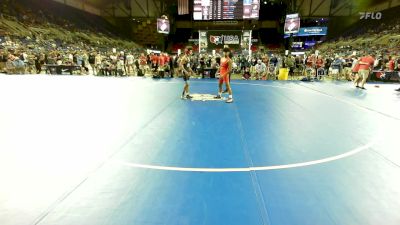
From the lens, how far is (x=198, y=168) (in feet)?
13.3

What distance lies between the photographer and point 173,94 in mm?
11320

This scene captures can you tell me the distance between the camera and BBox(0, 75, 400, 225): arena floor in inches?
117

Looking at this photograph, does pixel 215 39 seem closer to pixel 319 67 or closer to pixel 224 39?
pixel 224 39

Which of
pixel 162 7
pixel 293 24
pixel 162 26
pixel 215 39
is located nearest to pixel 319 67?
pixel 293 24

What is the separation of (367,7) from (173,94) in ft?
139

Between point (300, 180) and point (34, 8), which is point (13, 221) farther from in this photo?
point (34, 8)

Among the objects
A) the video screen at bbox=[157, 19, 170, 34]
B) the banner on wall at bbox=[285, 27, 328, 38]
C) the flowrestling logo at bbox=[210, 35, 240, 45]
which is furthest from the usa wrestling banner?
the banner on wall at bbox=[285, 27, 328, 38]

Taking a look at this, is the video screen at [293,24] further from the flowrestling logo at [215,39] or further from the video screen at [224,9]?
the flowrestling logo at [215,39]

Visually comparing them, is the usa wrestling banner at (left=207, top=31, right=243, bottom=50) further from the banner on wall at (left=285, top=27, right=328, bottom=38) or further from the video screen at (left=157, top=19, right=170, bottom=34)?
the banner on wall at (left=285, top=27, right=328, bottom=38)

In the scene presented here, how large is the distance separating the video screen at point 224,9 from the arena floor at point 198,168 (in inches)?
823

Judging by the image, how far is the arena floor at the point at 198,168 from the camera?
9.71ft

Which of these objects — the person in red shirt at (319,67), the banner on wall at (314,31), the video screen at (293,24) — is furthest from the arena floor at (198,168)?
the banner on wall at (314,31)

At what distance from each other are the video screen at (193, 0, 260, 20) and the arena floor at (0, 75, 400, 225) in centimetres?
2090

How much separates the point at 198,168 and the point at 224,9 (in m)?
25.1
